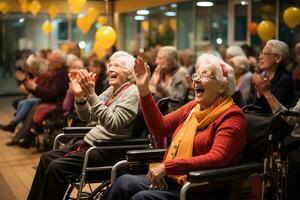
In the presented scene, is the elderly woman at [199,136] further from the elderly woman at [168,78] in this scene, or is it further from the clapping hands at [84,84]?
the elderly woman at [168,78]

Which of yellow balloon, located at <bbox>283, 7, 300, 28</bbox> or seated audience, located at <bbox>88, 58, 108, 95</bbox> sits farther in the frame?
yellow balloon, located at <bbox>283, 7, 300, 28</bbox>

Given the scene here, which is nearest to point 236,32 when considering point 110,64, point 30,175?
point 30,175

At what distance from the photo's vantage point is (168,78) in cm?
525

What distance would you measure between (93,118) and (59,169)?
1.33 feet

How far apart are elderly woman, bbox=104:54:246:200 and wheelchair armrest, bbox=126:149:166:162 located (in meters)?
0.11

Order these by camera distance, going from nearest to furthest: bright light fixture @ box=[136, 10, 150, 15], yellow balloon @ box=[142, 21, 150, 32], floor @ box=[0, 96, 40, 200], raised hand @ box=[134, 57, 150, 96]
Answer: raised hand @ box=[134, 57, 150, 96]
floor @ box=[0, 96, 40, 200]
bright light fixture @ box=[136, 10, 150, 15]
yellow balloon @ box=[142, 21, 150, 32]

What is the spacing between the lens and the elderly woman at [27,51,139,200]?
3119mm

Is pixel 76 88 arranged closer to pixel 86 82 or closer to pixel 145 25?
pixel 86 82

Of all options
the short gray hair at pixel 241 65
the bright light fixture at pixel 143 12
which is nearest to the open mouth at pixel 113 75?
the short gray hair at pixel 241 65

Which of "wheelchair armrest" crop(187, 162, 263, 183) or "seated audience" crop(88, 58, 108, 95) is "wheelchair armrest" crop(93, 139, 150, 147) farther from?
"seated audience" crop(88, 58, 108, 95)

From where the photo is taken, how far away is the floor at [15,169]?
4.32 metres

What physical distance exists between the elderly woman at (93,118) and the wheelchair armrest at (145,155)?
1.28ft

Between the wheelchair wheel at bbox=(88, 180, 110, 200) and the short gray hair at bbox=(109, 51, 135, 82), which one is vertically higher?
the short gray hair at bbox=(109, 51, 135, 82)

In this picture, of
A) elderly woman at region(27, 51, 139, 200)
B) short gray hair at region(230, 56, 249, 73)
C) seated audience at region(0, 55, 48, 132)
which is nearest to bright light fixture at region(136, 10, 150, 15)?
seated audience at region(0, 55, 48, 132)
